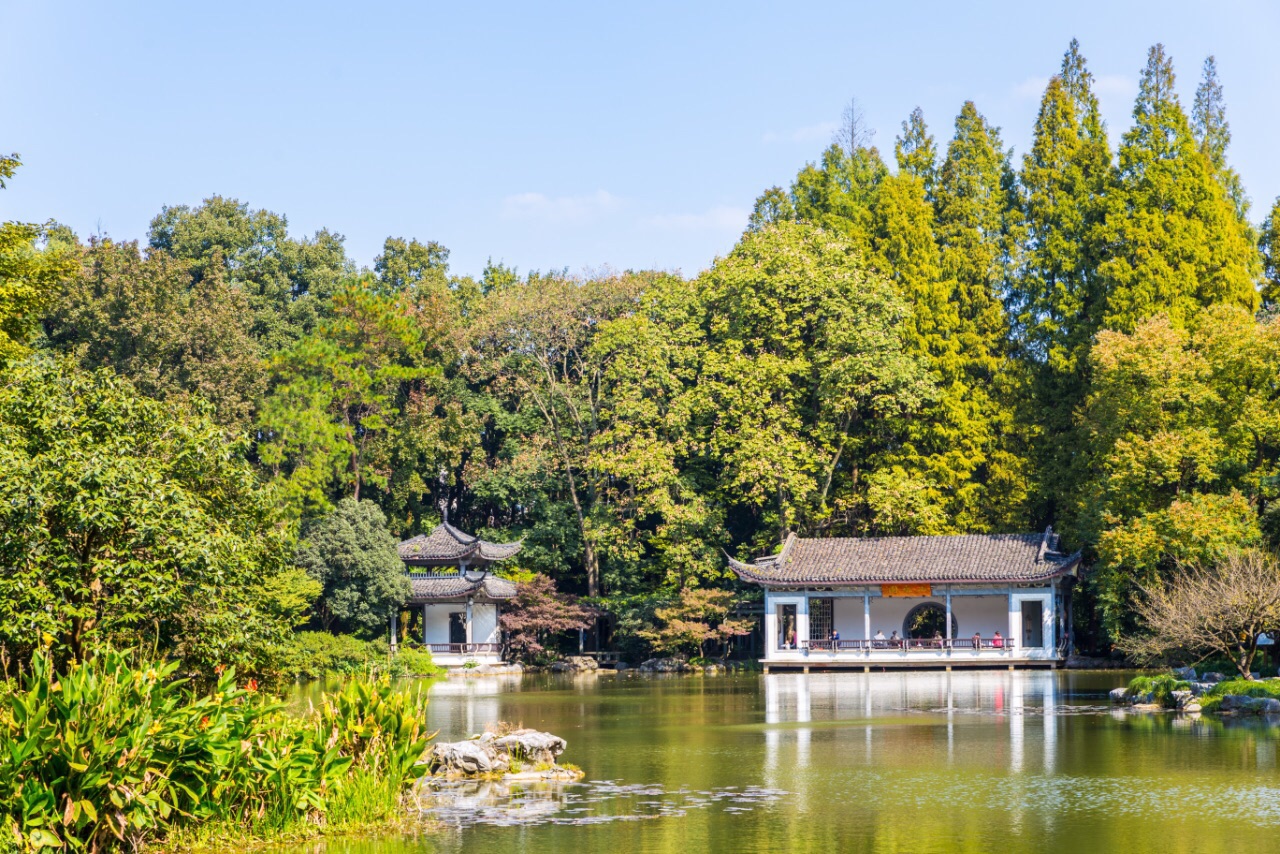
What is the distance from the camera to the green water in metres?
12.4

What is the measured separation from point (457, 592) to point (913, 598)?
45.5 feet

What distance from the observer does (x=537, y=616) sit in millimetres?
45312

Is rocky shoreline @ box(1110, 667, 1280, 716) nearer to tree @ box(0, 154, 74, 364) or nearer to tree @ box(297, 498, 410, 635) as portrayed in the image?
tree @ box(0, 154, 74, 364)

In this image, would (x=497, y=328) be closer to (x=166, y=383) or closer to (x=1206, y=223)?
(x=166, y=383)

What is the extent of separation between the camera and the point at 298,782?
39.2 ft

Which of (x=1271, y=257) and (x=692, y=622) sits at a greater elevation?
(x=1271, y=257)

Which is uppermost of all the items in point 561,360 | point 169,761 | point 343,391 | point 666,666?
point 561,360

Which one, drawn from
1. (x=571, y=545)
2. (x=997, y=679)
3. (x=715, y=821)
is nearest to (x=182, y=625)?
(x=715, y=821)

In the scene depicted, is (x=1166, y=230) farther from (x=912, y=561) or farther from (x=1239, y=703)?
(x=1239, y=703)

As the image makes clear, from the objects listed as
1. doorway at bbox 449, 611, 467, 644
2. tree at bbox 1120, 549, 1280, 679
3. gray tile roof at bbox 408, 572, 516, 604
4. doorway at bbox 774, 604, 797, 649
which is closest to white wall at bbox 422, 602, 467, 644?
doorway at bbox 449, 611, 467, 644

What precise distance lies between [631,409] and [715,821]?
32116mm

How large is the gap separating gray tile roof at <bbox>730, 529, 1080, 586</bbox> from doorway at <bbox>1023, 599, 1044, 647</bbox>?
1875 millimetres

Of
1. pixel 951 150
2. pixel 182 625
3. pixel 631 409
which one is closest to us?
pixel 182 625

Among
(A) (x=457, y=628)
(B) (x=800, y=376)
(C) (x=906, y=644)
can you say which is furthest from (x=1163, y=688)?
(A) (x=457, y=628)
